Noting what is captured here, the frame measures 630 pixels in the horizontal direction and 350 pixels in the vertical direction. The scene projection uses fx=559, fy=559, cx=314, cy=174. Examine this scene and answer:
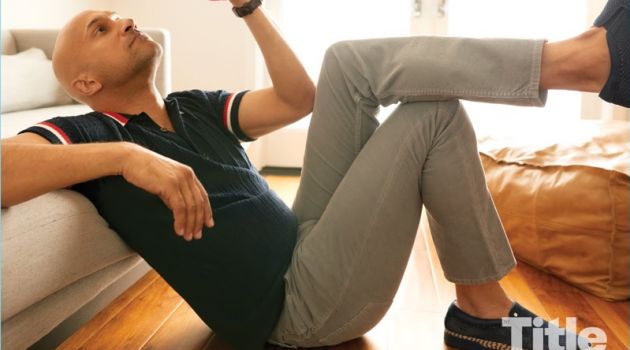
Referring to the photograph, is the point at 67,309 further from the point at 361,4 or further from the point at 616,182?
the point at 361,4

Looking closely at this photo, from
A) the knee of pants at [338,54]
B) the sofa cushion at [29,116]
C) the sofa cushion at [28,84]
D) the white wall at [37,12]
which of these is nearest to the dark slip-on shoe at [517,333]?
the knee of pants at [338,54]

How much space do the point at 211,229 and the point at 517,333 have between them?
672 mm

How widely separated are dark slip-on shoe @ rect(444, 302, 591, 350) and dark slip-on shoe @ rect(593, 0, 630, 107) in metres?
0.50

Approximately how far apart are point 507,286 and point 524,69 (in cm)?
90

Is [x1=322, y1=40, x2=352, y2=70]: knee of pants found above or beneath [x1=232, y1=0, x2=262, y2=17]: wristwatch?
beneath

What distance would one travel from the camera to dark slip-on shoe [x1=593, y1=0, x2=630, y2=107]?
2.95ft

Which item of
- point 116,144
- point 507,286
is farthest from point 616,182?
point 116,144

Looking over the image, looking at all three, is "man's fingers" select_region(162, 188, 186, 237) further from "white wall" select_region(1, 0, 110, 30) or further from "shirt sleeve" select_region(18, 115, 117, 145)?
"white wall" select_region(1, 0, 110, 30)

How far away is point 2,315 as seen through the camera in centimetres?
88

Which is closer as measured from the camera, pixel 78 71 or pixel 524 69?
pixel 524 69

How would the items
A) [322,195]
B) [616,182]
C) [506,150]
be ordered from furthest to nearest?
[506,150] < [616,182] < [322,195]

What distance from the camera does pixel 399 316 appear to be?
146 centimetres

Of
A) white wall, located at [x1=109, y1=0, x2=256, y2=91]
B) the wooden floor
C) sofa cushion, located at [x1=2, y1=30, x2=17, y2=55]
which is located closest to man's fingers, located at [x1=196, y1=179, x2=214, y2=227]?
the wooden floor

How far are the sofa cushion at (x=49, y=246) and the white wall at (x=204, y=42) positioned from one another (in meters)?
2.49
